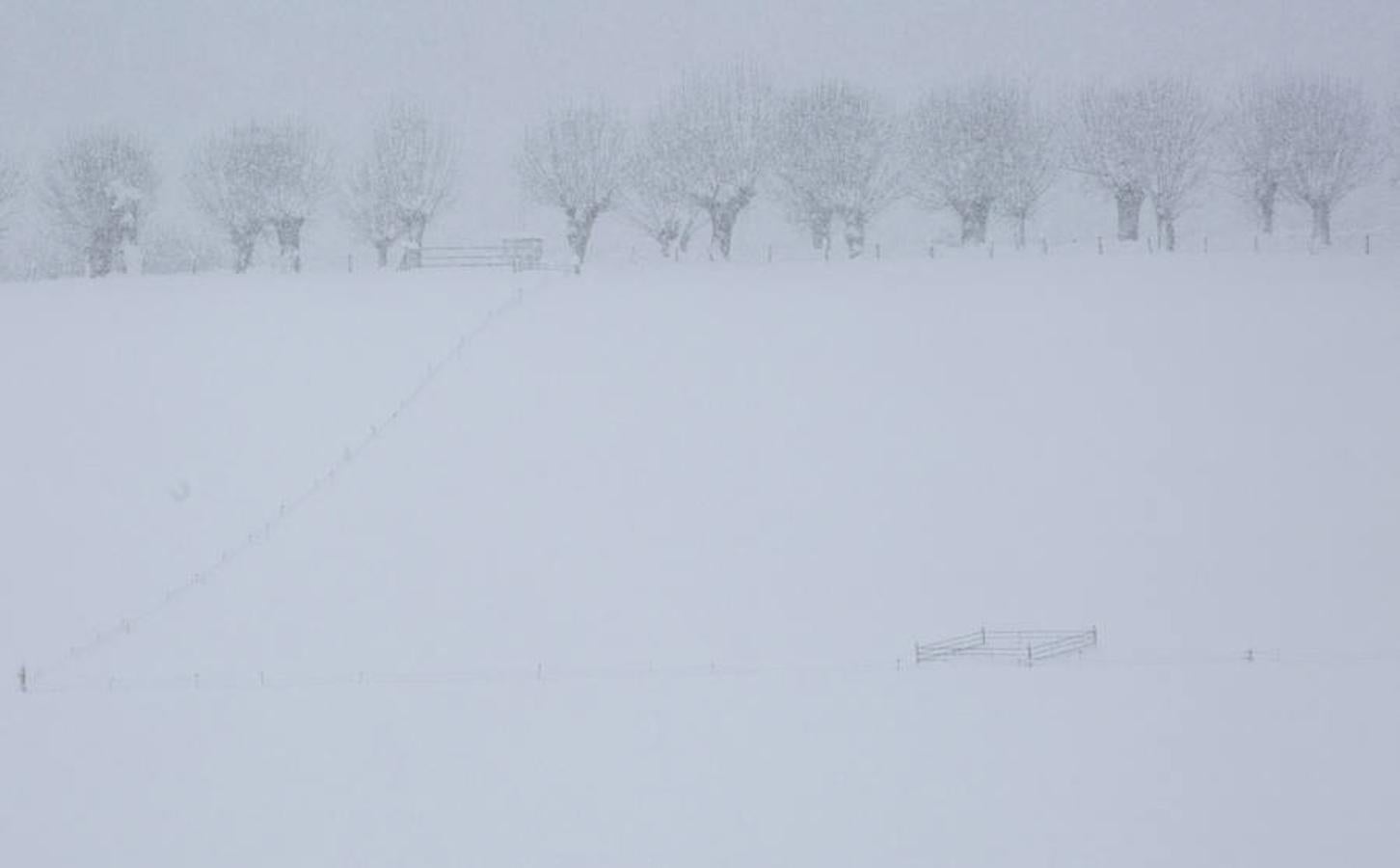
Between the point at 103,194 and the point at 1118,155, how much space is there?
169 ft

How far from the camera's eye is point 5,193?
247 feet

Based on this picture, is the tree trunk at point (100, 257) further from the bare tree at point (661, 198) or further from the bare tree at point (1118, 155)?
the bare tree at point (1118, 155)

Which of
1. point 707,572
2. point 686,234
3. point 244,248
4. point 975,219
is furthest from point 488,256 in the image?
point 707,572

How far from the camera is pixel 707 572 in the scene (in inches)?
1315

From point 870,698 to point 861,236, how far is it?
4463 cm

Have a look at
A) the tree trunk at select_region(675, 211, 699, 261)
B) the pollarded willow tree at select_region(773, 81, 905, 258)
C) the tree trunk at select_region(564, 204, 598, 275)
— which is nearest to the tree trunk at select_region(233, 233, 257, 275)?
the tree trunk at select_region(564, 204, 598, 275)

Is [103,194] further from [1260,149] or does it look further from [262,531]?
[1260,149]

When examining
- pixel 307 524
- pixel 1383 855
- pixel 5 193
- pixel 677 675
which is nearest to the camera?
pixel 1383 855

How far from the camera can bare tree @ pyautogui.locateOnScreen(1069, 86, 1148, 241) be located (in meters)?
66.9

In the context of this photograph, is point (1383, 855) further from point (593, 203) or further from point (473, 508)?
point (593, 203)

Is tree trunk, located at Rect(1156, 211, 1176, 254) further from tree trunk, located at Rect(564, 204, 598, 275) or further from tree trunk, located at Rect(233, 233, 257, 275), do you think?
tree trunk, located at Rect(233, 233, 257, 275)

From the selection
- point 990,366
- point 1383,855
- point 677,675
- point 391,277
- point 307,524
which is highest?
point 391,277

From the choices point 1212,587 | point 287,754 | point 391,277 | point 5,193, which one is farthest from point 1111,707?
point 5,193

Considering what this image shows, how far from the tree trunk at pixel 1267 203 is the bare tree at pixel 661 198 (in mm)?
26684
